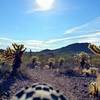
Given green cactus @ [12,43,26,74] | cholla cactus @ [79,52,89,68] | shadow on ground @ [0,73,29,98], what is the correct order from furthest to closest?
1. cholla cactus @ [79,52,89,68]
2. green cactus @ [12,43,26,74]
3. shadow on ground @ [0,73,29,98]

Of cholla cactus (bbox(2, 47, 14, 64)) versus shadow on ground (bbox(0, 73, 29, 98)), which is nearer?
shadow on ground (bbox(0, 73, 29, 98))

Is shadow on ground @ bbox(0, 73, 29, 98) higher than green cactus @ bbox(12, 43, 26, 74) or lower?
lower

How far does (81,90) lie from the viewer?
18906mm

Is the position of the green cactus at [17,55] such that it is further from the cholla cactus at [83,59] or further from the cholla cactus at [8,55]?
the cholla cactus at [83,59]

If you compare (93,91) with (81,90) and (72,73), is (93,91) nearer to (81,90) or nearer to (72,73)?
(81,90)

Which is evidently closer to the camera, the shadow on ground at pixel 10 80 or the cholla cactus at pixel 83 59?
the shadow on ground at pixel 10 80

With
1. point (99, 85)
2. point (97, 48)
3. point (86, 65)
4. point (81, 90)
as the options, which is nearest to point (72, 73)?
point (86, 65)

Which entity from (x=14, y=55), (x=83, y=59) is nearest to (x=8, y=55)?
(x=14, y=55)

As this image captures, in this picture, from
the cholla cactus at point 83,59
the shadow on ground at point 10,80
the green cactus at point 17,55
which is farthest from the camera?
the cholla cactus at point 83,59

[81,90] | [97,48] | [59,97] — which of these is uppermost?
[97,48]

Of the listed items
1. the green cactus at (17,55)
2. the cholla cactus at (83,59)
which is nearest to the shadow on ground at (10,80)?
the green cactus at (17,55)

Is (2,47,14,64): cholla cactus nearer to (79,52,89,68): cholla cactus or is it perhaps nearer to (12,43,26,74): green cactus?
(12,43,26,74): green cactus

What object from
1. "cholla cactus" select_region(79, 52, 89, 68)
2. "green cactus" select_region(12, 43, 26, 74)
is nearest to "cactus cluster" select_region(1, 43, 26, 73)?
"green cactus" select_region(12, 43, 26, 74)

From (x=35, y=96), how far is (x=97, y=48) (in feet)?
43.3
